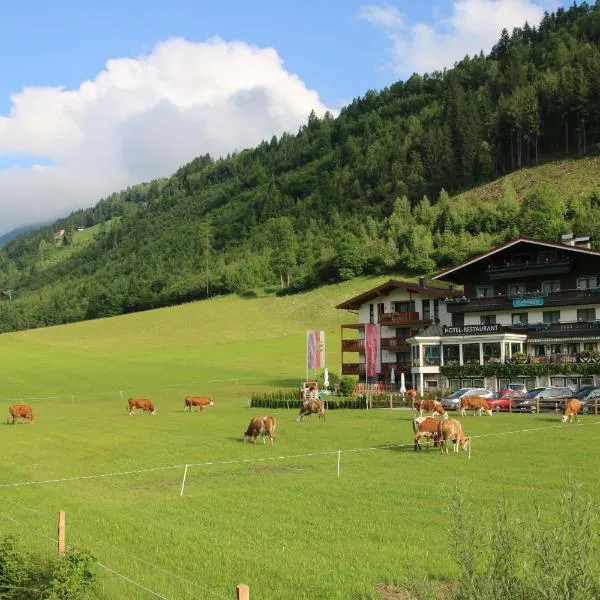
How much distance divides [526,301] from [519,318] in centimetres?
193

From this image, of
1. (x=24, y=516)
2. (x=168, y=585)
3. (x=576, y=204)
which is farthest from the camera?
(x=576, y=204)

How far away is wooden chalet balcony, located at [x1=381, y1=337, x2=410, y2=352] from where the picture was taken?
6931 cm

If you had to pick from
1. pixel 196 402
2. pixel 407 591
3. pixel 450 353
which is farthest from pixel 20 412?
pixel 450 353

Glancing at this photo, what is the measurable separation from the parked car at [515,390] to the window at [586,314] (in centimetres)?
815

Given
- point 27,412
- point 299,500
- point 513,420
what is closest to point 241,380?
point 27,412

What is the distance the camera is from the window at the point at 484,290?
2569 inches

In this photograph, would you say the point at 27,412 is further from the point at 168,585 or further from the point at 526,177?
the point at 526,177

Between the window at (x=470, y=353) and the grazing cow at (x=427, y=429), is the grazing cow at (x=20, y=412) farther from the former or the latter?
the window at (x=470, y=353)

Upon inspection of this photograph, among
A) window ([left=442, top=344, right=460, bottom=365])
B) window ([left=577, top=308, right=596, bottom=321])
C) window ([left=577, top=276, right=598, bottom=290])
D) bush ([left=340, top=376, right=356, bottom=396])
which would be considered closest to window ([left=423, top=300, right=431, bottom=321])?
window ([left=442, top=344, right=460, bottom=365])

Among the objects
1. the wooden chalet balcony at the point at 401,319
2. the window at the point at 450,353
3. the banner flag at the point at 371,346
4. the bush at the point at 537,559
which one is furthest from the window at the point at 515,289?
the bush at the point at 537,559

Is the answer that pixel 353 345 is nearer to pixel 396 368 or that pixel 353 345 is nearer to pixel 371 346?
pixel 396 368

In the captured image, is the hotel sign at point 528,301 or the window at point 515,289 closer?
the hotel sign at point 528,301

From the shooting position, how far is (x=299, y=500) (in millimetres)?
17516

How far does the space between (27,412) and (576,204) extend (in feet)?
338
